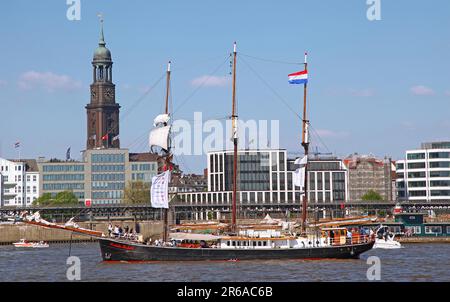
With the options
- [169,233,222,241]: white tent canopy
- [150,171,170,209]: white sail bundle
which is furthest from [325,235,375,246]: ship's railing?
[150,171,170,209]: white sail bundle

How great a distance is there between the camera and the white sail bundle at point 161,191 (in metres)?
90.2

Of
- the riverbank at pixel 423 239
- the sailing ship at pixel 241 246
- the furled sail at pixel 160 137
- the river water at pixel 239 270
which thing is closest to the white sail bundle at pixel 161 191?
the sailing ship at pixel 241 246

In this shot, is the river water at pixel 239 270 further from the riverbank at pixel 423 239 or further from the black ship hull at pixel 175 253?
the riverbank at pixel 423 239

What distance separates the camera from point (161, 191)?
299 feet

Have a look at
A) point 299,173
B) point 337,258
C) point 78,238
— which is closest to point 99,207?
point 78,238

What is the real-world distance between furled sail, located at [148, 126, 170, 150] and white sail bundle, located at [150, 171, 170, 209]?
290 cm

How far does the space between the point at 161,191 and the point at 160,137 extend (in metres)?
5.04

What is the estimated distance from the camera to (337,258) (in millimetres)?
86688

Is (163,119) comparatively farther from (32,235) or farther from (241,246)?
(32,235)

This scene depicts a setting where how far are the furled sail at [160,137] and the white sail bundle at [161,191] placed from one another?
2.90 metres

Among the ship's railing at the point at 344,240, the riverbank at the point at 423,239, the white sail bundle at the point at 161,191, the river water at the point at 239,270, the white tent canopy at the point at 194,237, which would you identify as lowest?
the river water at the point at 239,270

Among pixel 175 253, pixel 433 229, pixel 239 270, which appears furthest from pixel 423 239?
pixel 239 270
